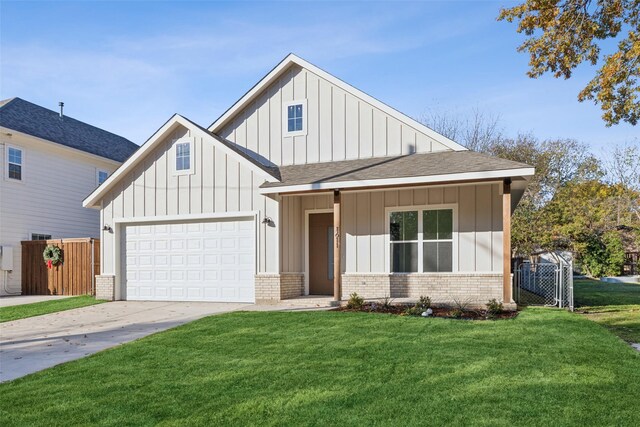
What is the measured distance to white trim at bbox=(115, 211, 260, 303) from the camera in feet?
39.9

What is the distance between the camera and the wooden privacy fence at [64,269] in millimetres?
15750

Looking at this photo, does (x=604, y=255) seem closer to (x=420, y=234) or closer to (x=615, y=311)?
(x=615, y=311)

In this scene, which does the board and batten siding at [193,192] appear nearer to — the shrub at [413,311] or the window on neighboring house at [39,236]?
the shrub at [413,311]

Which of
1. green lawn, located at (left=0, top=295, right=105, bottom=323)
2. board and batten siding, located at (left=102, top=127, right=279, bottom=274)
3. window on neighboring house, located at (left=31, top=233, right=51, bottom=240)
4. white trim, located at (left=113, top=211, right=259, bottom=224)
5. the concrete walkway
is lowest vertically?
the concrete walkway

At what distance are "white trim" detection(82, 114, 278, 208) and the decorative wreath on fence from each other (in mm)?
3573

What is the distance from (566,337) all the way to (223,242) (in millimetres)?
8538

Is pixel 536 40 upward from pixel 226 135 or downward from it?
upward

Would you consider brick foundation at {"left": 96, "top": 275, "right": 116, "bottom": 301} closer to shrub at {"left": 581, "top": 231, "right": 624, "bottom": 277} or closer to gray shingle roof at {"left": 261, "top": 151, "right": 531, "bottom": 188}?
gray shingle roof at {"left": 261, "top": 151, "right": 531, "bottom": 188}

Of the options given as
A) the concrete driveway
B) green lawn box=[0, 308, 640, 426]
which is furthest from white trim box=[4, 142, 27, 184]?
green lawn box=[0, 308, 640, 426]

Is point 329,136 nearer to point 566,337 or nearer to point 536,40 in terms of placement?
point 536,40

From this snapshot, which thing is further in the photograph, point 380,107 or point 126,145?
point 126,145

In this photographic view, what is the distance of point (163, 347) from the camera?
7012mm

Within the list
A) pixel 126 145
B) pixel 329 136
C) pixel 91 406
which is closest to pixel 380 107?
pixel 329 136

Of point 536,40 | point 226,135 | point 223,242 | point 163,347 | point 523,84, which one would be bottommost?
point 163,347
